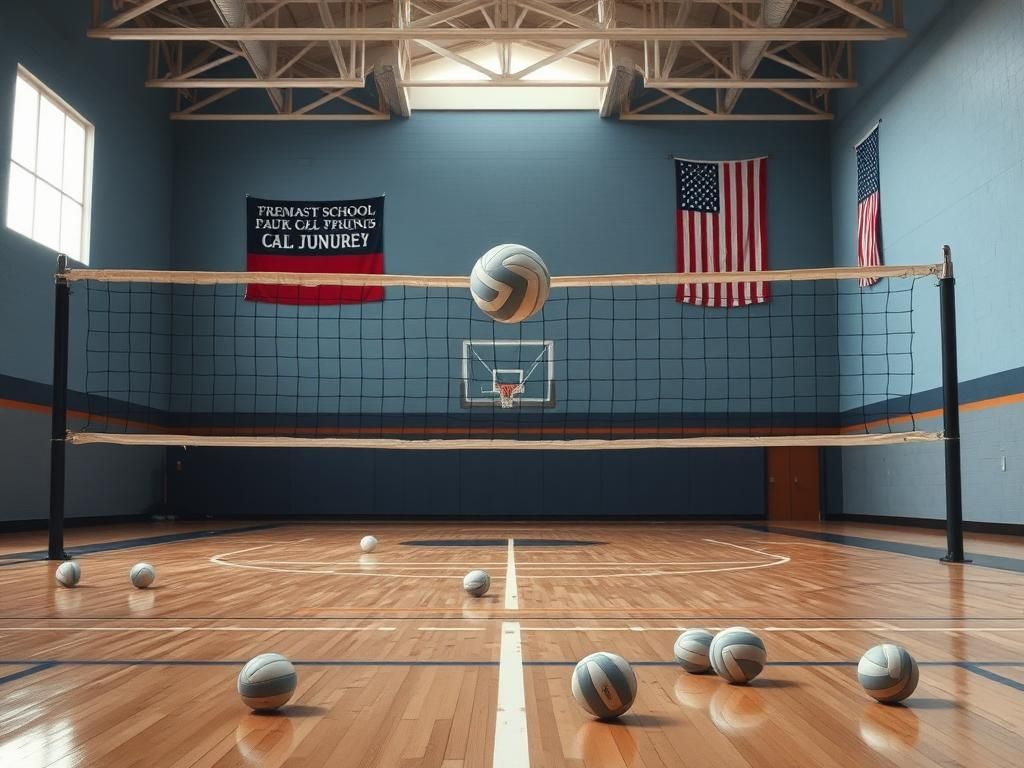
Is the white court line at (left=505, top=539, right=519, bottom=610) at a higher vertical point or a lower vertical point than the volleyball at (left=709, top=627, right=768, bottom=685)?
lower

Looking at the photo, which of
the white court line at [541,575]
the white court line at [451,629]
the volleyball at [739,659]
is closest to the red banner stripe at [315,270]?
the white court line at [541,575]

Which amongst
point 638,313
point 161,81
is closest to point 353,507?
point 638,313

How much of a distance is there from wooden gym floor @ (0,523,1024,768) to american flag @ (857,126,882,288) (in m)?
9.52

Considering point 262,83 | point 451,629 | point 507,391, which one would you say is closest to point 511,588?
point 451,629

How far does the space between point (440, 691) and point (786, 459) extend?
55.4ft

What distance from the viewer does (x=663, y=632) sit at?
434 cm

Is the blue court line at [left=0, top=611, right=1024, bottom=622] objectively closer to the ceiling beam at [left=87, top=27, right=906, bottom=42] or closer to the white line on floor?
the white line on floor

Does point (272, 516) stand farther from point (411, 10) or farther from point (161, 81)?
point (411, 10)

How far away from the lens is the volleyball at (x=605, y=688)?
2777 millimetres

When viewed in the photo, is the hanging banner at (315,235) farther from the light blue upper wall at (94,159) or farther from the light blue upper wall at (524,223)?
the light blue upper wall at (94,159)

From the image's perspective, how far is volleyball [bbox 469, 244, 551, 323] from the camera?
6.69 meters

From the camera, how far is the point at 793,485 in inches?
751

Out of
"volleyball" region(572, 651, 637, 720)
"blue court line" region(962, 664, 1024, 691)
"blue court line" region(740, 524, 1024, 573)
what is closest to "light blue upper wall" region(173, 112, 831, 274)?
"blue court line" region(740, 524, 1024, 573)

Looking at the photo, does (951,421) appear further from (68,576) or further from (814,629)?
(68,576)
